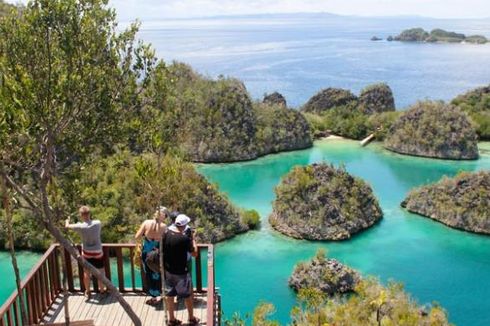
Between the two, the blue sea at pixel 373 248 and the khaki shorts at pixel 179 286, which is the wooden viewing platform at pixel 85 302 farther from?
the blue sea at pixel 373 248

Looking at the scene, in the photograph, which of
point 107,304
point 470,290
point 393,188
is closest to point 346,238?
point 470,290

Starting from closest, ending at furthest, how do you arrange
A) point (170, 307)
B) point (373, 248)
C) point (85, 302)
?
point (170, 307), point (85, 302), point (373, 248)

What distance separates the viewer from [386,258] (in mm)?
18984

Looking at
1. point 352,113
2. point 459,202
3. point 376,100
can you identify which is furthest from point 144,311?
point 376,100

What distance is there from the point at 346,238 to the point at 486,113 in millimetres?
24100

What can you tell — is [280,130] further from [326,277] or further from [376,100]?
[326,277]

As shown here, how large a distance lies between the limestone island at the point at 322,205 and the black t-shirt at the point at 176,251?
1288 centimetres

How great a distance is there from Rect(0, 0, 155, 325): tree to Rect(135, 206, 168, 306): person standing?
1126 millimetres

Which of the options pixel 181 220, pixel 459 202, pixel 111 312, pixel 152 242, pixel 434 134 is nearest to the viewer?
pixel 181 220

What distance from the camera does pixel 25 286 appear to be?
808 cm

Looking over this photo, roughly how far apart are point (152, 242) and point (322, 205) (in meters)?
13.5

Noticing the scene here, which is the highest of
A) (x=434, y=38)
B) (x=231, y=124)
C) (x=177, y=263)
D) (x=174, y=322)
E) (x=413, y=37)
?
(x=177, y=263)

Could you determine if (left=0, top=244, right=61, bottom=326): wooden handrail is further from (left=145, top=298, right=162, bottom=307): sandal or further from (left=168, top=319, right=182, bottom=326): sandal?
(left=168, top=319, right=182, bottom=326): sandal

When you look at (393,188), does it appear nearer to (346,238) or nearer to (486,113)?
(346,238)
